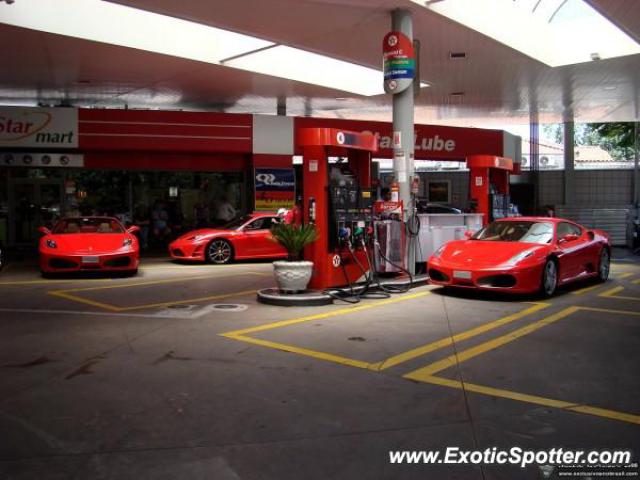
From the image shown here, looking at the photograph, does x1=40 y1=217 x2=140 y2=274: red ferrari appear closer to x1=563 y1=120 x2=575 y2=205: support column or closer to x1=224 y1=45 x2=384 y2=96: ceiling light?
x1=224 y1=45 x2=384 y2=96: ceiling light

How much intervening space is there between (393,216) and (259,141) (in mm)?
8965

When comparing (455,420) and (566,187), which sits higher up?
(566,187)

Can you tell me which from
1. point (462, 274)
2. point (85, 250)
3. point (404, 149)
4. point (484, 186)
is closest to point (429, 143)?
point (484, 186)

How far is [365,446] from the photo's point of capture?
370 cm

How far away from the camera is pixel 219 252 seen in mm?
15250

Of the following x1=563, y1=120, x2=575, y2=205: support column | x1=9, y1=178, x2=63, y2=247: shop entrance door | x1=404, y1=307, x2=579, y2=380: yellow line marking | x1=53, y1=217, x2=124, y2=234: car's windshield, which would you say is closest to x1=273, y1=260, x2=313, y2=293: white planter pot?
x1=404, y1=307, x2=579, y2=380: yellow line marking

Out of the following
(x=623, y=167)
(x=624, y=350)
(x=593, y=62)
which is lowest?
(x=624, y=350)

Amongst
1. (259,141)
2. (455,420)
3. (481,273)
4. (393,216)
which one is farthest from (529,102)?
(455,420)

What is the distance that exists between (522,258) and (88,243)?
8288mm

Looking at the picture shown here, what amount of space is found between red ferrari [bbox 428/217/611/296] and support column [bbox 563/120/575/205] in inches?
610

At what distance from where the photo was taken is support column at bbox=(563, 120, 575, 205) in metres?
25.7

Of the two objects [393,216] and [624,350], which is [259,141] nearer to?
[393,216]

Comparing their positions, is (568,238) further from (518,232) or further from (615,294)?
(615,294)

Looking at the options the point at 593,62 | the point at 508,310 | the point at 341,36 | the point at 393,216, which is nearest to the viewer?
the point at 508,310
